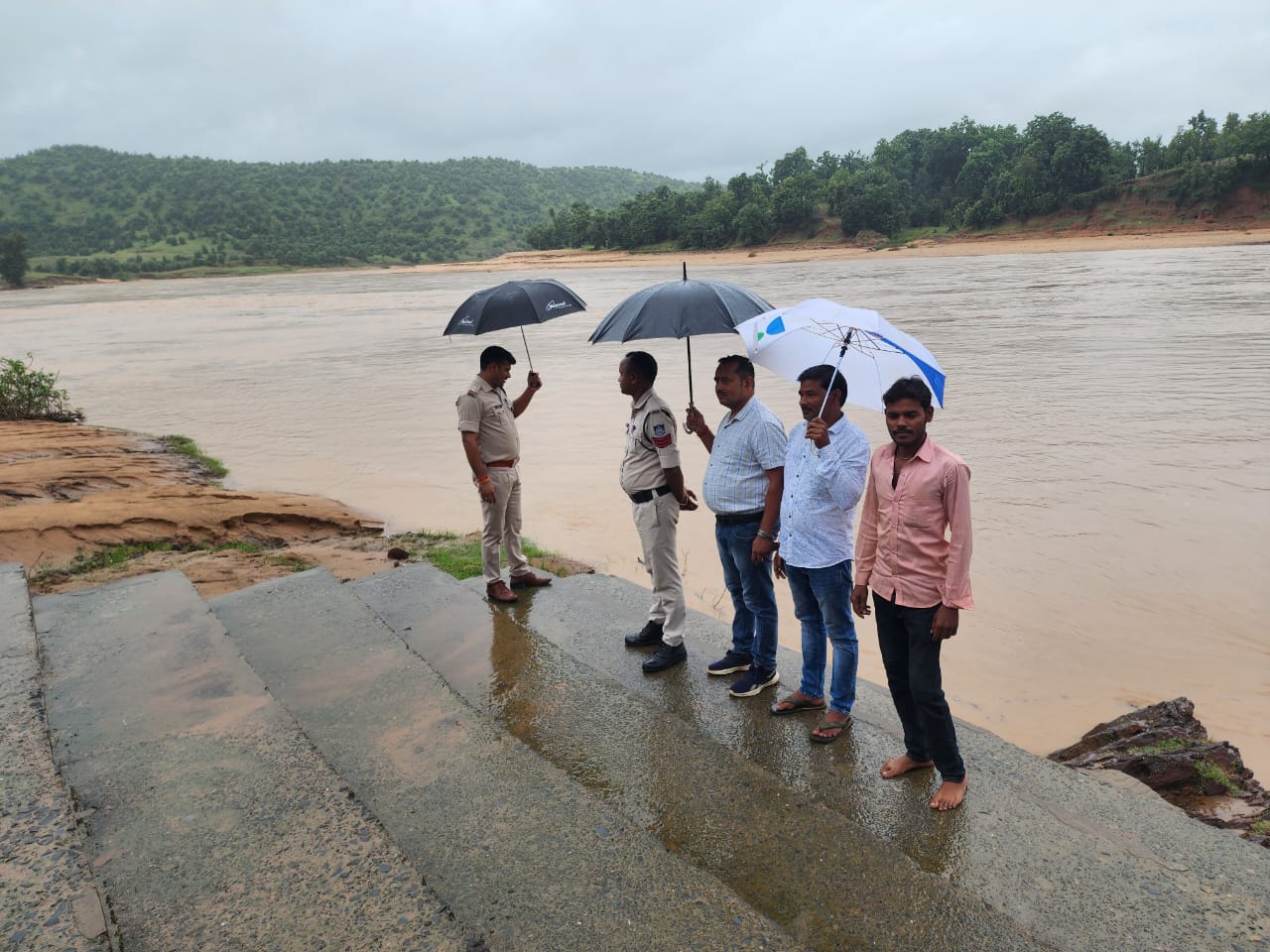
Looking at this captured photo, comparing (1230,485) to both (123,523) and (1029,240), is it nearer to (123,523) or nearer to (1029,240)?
(123,523)

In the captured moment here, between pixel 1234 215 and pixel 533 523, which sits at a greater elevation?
pixel 1234 215

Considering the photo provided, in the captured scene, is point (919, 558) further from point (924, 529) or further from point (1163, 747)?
point (1163, 747)

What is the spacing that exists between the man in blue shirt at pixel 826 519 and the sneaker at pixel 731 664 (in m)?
0.55

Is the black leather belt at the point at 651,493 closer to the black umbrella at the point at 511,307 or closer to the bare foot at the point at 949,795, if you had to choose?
the black umbrella at the point at 511,307

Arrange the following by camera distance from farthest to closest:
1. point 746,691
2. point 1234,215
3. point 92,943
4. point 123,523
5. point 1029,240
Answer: point 1029,240 → point 1234,215 → point 123,523 → point 746,691 → point 92,943

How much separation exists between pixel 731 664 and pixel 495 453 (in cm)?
189

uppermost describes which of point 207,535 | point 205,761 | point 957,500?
point 957,500

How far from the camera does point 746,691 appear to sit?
3738 millimetres

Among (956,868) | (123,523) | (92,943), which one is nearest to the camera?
(92,943)

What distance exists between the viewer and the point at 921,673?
2.89 meters

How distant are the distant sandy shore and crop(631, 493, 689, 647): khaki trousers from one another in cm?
3960

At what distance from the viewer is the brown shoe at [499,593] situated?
5012 millimetres

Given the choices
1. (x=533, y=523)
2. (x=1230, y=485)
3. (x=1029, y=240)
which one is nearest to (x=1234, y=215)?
(x=1029, y=240)

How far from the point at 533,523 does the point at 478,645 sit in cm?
436
